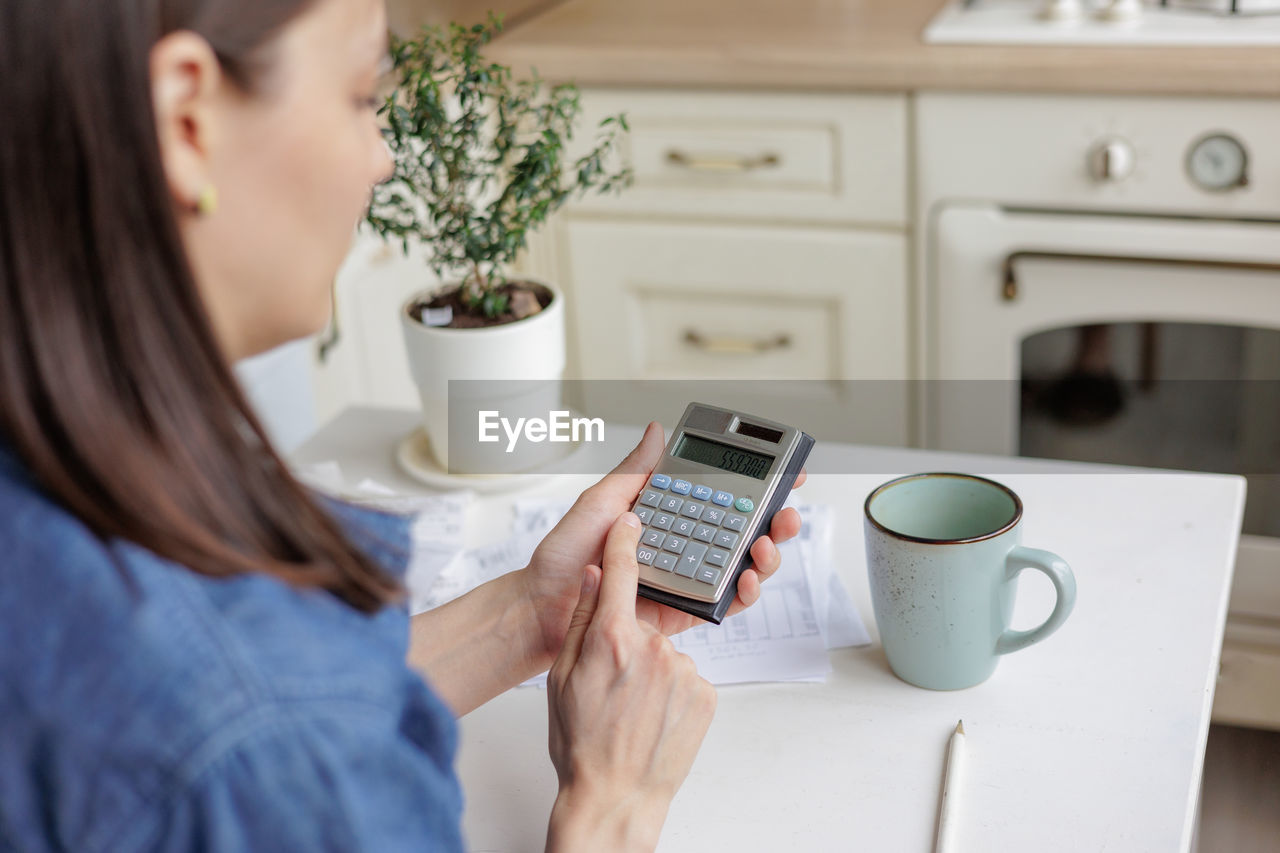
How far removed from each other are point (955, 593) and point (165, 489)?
0.40m

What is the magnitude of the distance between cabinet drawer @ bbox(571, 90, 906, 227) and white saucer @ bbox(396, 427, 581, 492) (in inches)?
24.7

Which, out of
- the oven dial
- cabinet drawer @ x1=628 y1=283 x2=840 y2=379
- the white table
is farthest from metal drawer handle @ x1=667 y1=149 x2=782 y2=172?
the white table

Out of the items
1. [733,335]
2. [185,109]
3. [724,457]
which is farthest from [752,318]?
[185,109]

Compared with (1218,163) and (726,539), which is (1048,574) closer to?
(726,539)

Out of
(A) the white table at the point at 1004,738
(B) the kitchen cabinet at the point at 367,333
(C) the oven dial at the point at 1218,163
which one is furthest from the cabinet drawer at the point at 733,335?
(A) the white table at the point at 1004,738

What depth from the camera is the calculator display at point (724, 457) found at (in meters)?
0.71

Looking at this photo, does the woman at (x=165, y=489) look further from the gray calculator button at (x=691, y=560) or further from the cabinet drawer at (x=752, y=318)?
the cabinet drawer at (x=752, y=318)

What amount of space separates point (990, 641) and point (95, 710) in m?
0.44

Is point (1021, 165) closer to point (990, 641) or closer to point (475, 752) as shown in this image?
point (990, 641)

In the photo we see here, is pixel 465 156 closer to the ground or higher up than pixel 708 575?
higher up

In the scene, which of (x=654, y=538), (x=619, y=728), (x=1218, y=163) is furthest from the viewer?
(x=1218, y=163)

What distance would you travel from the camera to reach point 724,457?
72 cm

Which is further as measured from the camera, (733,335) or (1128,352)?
(733,335)

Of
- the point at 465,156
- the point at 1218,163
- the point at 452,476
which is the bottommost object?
the point at 452,476
